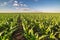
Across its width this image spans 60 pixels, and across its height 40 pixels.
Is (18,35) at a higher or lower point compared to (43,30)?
lower

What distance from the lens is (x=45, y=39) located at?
7.22 metres

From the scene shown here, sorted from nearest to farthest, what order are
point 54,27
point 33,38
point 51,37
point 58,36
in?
1. point 33,38
2. point 51,37
3. point 58,36
4. point 54,27

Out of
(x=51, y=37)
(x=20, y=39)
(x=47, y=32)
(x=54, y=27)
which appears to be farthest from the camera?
(x=54, y=27)

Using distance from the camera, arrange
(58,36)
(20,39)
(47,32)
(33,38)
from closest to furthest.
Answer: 1. (33,38)
2. (47,32)
3. (58,36)
4. (20,39)

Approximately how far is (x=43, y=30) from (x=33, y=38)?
209 centimetres

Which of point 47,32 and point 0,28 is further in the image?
point 0,28

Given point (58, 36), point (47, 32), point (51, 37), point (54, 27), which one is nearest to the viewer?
point (51, 37)

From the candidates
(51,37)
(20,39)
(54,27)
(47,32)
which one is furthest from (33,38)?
(54,27)

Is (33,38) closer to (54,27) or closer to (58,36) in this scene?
(58,36)

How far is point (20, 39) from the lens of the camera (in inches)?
327

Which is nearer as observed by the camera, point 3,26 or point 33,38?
point 33,38

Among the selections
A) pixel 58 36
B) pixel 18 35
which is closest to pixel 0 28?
pixel 18 35

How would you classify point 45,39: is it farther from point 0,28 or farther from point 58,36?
point 0,28

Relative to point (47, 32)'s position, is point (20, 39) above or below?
below
